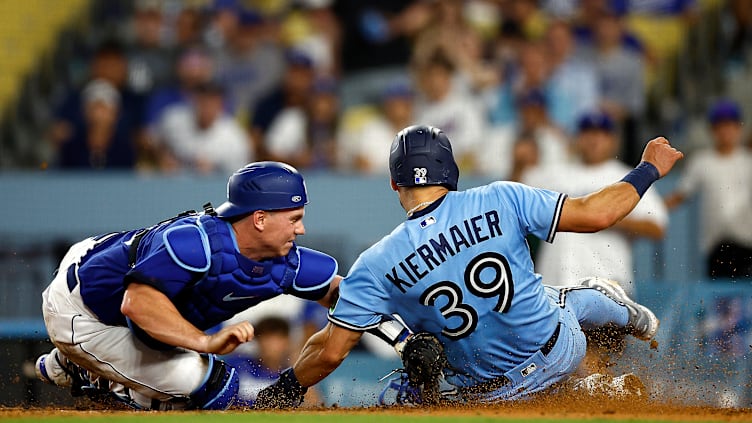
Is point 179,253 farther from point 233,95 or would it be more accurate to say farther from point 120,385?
point 233,95

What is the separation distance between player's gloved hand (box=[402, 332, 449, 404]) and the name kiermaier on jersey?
414mm

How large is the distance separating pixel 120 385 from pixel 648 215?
5.12 meters

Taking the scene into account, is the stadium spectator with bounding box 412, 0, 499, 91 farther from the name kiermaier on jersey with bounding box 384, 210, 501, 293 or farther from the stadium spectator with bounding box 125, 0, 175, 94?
the name kiermaier on jersey with bounding box 384, 210, 501, 293

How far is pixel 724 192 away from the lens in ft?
35.0

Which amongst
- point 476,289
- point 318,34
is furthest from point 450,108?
point 476,289

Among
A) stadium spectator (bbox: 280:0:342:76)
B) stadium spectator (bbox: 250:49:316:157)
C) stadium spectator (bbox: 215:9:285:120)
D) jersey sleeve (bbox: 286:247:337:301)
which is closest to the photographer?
jersey sleeve (bbox: 286:247:337:301)

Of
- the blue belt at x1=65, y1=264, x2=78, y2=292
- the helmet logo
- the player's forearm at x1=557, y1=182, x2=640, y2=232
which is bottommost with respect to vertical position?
the blue belt at x1=65, y1=264, x2=78, y2=292

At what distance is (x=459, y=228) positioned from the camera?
598 centimetres

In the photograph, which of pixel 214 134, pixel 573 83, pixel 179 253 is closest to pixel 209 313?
pixel 179 253

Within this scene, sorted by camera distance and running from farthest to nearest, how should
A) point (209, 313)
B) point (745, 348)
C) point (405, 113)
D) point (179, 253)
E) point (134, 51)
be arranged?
point (134, 51)
point (405, 113)
point (745, 348)
point (209, 313)
point (179, 253)

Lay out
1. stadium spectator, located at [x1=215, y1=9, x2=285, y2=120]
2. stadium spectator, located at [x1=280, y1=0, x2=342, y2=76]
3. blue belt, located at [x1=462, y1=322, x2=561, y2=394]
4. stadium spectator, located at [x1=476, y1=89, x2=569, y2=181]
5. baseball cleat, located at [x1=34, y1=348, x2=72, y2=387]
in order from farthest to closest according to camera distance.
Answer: stadium spectator, located at [x1=280, y1=0, x2=342, y2=76] < stadium spectator, located at [x1=215, y1=9, x2=285, y2=120] < stadium spectator, located at [x1=476, y1=89, x2=569, y2=181] < baseball cleat, located at [x1=34, y1=348, x2=72, y2=387] < blue belt, located at [x1=462, y1=322, x2=561, y2=394]

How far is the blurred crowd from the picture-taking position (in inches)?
461

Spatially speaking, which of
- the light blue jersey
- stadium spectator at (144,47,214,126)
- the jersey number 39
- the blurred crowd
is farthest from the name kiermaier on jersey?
stadium spectator at (144,47,214,126)

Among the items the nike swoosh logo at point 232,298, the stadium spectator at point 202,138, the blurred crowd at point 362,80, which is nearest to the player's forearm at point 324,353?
the nike swoosh logo at point 232,298
